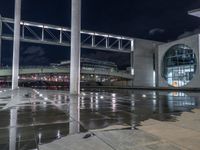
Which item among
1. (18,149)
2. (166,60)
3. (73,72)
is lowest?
(18,149)

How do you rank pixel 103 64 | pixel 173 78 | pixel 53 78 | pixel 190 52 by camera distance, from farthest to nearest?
pixel 103 64
pixel 53 78
pixel 173 78
pixel 190 52

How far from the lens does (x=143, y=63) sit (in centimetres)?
6450

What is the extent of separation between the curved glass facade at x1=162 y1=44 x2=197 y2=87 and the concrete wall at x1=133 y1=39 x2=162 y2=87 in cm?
1019

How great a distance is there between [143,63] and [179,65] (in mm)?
16636

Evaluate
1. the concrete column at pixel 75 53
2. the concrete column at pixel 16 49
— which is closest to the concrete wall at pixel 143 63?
the concrete column at pixel 16 49

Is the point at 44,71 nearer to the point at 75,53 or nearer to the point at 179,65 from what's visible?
the point at 179,65

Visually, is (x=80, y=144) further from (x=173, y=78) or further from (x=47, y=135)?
(x=173, y=78)

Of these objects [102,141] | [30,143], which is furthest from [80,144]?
[30,143]

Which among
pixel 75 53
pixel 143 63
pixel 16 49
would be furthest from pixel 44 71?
pixel 75 53

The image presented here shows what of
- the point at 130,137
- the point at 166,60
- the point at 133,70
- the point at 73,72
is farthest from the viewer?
the point at 133,70

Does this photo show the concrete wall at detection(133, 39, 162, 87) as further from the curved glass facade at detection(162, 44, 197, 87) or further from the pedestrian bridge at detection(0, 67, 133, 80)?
the curved glass facade at detection(162, 44, 197, 87)

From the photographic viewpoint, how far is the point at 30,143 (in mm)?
4145

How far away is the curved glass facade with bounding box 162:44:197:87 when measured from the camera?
45834 mm

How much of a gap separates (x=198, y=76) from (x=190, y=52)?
22.5 ft
